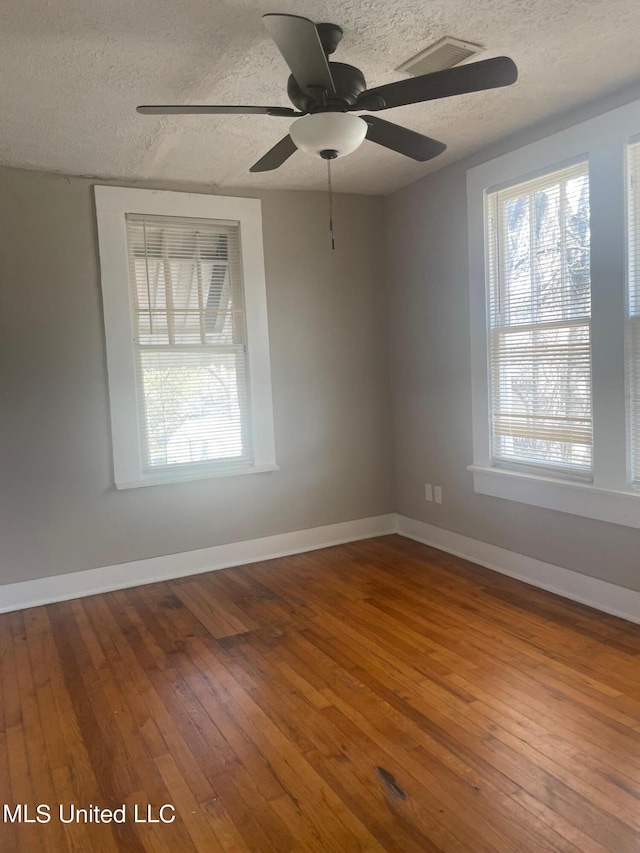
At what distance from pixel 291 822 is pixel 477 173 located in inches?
135

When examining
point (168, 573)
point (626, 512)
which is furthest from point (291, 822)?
point (168, 573)

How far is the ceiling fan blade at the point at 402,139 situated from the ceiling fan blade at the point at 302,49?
317mm

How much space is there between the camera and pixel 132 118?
2.90m

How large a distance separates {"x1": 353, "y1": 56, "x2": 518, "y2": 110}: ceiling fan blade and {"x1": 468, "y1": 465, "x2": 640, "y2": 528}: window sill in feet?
6.42

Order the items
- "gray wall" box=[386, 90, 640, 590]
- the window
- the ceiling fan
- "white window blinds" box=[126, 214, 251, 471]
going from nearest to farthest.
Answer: the ceiling fan < "gray wall" box=[386, 90, 640, 590] < the window < "white window blinds" box=[126, 214, 251, 471]

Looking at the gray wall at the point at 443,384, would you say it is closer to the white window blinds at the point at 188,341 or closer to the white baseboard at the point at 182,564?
the white baseboard at the point at 182,564

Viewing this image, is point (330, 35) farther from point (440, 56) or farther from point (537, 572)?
point (537, 572)

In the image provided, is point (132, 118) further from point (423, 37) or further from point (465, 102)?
point (465, 102)

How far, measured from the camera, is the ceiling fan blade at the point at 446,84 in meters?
1.92

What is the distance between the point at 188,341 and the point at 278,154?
1681 millimetres

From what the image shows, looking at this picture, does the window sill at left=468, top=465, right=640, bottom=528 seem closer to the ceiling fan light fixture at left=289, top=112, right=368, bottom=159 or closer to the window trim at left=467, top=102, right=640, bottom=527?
the window trim at left=467, top=102, right=640, bottom=527

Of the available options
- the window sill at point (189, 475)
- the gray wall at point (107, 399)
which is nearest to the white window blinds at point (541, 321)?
the gray wall at point (107, 399)

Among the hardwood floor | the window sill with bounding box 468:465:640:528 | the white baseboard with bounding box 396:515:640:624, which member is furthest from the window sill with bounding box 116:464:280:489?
the window sill with bounding box 468:465:640:528

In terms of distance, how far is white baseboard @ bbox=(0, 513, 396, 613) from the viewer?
3.62 m
